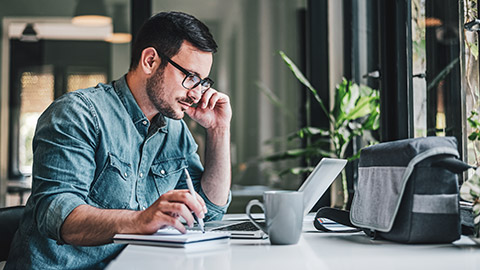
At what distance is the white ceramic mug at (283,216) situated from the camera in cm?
107

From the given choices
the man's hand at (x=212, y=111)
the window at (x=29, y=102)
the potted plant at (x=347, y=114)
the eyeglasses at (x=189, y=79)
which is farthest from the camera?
the window at (x=29, y=102)

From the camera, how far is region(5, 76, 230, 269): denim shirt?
1247 mm

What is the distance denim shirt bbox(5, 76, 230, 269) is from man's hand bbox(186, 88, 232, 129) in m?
0.09

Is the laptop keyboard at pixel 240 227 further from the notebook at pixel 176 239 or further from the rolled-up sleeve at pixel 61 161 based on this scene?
the rolled-up sleeve at pixel 61 161

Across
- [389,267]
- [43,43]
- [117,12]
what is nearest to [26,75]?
[43,43]

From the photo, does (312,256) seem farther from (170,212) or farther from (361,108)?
(361,108)

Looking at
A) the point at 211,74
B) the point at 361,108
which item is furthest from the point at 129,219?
the point at 211,74

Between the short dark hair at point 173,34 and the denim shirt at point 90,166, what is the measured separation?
0.50 ft

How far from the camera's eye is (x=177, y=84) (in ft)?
5.15

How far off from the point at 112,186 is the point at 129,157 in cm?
10

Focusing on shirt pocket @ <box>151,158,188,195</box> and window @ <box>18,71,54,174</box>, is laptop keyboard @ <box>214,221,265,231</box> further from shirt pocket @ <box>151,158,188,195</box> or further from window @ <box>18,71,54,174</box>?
window @ <box>18,71,54,174</box>

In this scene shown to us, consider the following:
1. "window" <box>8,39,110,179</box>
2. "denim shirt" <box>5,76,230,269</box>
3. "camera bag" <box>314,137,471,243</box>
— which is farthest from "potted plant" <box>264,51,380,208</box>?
"window" <box>8,39,110,179</box>

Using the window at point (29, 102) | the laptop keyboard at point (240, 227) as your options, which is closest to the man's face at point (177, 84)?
the laptop keyboard at point (240, 227)

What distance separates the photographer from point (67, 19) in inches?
141
